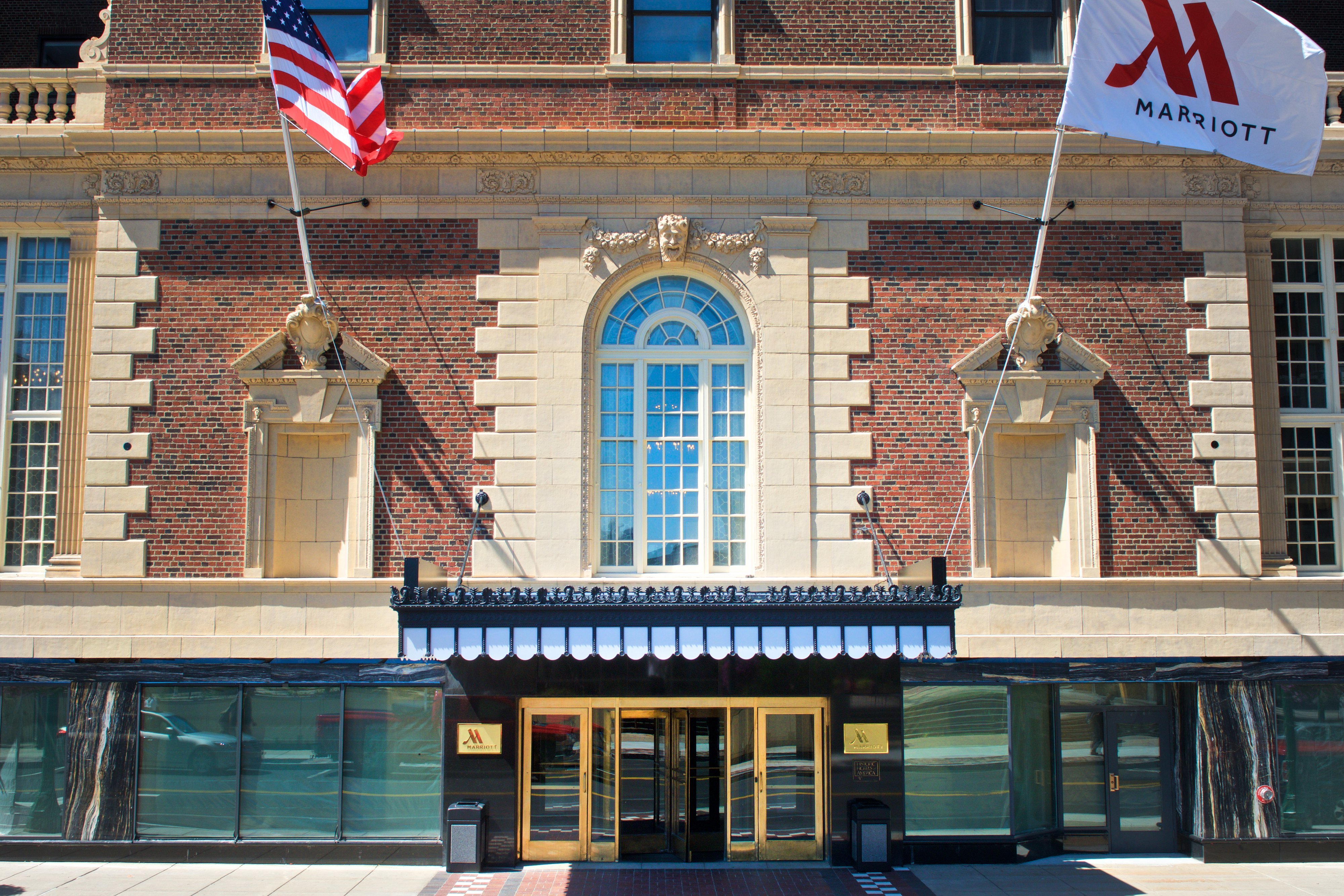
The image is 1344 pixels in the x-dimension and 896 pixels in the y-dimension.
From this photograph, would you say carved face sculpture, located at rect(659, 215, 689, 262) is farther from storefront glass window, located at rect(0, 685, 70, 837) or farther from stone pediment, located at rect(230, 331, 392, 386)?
storefront glass window, located at rect(0, 685, 70, 837)

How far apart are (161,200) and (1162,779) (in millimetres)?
15752

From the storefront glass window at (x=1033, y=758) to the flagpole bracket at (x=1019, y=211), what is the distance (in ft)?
20.8

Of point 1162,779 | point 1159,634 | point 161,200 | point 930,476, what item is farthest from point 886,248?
point 161,200

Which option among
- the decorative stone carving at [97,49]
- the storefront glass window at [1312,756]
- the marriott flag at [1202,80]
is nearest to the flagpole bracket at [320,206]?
the decorative stone carving at [97,49]

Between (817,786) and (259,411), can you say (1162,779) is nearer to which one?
(817,786)

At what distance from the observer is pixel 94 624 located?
13.1m

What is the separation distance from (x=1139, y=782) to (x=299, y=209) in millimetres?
13537

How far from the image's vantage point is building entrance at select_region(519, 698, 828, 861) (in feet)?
43.0

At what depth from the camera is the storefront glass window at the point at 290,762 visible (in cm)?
1318

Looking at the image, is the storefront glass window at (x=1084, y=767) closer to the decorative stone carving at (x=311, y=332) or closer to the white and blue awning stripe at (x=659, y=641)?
the white and blue awning stripe at (x=659, y=641)

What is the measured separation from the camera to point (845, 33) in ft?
46.3

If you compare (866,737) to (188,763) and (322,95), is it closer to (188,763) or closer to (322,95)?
(188,763)

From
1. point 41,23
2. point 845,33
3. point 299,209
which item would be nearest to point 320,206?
point 299,209

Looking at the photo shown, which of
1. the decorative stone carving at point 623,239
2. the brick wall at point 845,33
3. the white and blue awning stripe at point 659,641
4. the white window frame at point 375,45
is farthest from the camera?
the brick wall at point 845,33
